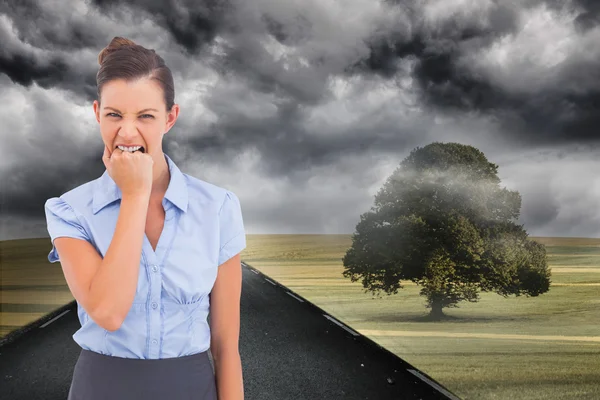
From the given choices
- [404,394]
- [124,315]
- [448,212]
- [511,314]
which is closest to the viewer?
[124,315]

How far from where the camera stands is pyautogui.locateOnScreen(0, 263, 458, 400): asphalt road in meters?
9.41

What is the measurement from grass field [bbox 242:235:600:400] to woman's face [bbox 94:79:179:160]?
9.78 metres

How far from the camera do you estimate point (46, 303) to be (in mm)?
22875

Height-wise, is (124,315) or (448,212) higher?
(448,212)

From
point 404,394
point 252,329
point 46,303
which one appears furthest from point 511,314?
point 46,303

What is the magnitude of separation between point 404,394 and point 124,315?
8712 mm

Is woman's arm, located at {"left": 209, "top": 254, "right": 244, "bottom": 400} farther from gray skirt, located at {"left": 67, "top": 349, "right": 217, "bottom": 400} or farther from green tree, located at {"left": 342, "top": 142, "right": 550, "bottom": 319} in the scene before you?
green tree, located at {"left": 342, "top": 142, "right": 550, "bottom": 319}

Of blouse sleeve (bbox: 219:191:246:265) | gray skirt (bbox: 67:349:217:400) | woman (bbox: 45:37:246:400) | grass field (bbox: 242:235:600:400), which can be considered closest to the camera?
woman (bbox: 45:37:246:400)

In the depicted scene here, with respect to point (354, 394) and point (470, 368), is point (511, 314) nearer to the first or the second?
point (470, 368)

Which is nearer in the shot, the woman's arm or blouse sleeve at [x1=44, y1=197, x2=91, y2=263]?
blouse sleeve at [x1=44, y1=197, x2=91, y2=263]

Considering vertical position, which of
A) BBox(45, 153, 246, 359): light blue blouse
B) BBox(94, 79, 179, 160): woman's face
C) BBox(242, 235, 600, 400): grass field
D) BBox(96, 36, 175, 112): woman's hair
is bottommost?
BBox(242, 235, 600, 400): grass field

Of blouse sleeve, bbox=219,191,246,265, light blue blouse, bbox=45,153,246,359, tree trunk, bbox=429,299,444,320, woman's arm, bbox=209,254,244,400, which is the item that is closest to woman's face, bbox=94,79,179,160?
light blue blouse, bbox=45,153,246,359

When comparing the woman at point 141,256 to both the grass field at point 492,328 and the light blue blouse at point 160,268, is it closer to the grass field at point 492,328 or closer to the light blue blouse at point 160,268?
the light blue blouse at point 160,268

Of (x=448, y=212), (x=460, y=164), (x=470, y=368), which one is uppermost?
(x=460, y=164)
